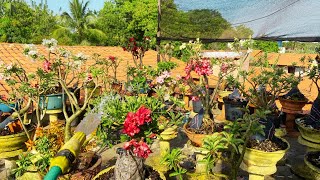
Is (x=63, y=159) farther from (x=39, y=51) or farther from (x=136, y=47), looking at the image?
(x=39, y=51)

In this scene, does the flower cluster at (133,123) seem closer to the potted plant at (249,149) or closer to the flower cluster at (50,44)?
the potted plant at (249,149)

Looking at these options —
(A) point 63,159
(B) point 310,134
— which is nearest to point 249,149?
(B) point 310,134

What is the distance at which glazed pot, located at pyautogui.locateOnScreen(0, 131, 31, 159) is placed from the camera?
3348 millimetres

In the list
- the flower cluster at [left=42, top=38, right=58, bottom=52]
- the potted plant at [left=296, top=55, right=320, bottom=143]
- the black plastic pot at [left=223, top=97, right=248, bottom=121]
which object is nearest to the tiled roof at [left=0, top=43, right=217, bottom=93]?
the black plastic pot at [left=223, top=97, right=248, bottom=121]

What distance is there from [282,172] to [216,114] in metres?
2.95

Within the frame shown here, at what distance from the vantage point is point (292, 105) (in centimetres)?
503

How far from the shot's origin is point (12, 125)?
3.60 metres

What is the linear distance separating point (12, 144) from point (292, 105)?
4378mm

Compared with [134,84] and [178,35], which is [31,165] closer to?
[134,84]

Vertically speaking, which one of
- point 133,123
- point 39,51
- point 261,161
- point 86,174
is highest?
point 39,51

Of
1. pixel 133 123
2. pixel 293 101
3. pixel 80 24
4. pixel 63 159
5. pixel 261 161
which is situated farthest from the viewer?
pixel 80 24

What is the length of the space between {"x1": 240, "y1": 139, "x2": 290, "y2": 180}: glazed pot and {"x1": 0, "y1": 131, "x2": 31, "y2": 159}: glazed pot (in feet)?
8.50

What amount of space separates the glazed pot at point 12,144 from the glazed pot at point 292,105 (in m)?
4.16

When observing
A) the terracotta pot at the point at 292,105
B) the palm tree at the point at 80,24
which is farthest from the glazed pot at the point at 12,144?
the palm tree at the point at 80,24
